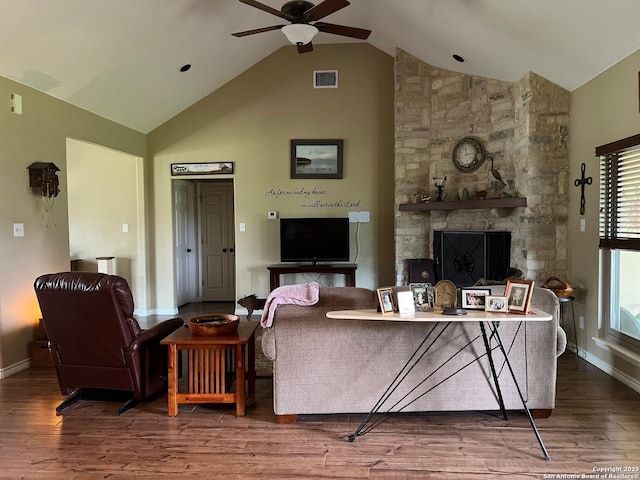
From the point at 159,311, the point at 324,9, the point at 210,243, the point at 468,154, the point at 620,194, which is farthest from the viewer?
the point at 210,243

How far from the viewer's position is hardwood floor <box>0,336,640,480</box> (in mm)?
2234

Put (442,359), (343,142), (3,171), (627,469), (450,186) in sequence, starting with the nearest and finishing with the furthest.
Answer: (627,469) → (442,359) → (3,171) → (450,186) → (343,142)

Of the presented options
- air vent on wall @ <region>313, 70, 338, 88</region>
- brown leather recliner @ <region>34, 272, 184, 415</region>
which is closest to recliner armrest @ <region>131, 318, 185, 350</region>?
brown leather recliner @ <region>34, 272, 184, 415</region>

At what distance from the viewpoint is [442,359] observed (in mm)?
2691

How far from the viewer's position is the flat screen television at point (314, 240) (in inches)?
227

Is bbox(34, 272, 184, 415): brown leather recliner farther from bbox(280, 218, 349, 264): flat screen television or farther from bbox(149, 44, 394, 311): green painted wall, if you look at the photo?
bbox(149, 44, 394, 311): green painted wall

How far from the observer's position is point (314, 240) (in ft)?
18.9

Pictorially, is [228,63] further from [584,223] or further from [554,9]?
[584,223]

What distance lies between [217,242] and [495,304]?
5462mm

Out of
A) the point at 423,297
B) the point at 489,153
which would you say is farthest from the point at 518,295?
the point at 489,153

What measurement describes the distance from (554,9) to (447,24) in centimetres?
122

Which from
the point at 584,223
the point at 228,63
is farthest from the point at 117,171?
the point at 584,223

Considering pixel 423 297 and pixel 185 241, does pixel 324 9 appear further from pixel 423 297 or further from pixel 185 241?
pixel 185 241

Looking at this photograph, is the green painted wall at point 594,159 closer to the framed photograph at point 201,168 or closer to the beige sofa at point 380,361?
the beige sofa at point 380,361
